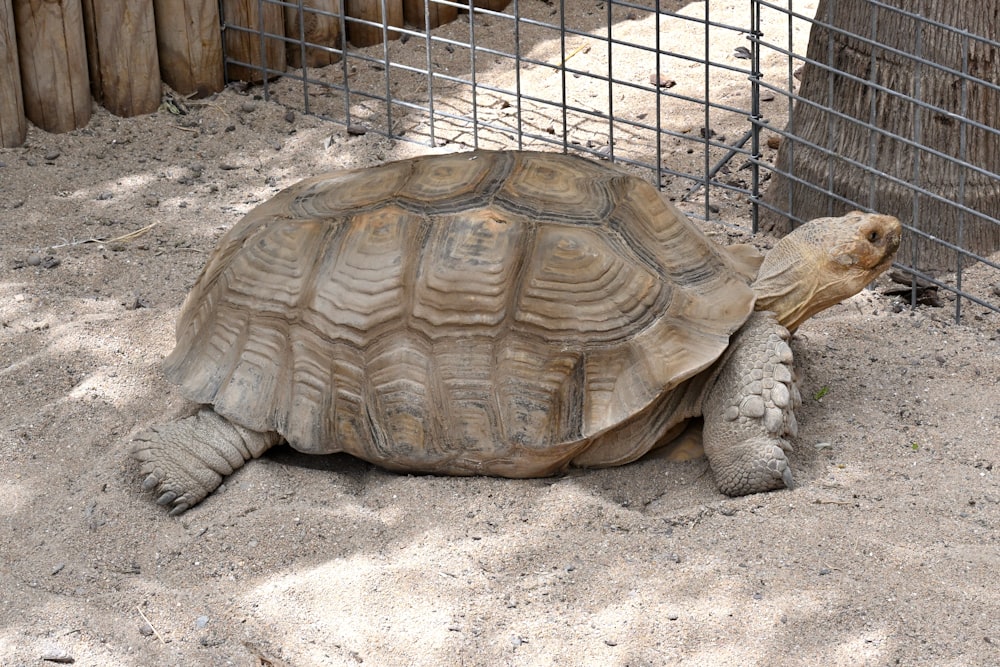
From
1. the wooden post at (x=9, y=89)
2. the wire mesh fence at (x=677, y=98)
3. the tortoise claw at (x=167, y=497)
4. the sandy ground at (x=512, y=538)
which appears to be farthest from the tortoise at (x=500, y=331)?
the wooden post at (x=9, y=89)

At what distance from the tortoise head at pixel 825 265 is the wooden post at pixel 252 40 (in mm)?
3092

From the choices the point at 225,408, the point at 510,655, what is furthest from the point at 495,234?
the point at 510,655

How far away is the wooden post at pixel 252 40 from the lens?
20.1ft

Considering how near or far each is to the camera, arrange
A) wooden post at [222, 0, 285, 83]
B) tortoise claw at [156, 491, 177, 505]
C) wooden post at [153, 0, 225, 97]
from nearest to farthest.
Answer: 1. tortoise claw at [156, 491, 177, 505]
2. wooden post at [153, 0, 225, 97]
3. wooden post at [222, 0, 285, 83]

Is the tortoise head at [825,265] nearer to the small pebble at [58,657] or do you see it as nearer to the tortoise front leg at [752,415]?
the tortoise front leg at [752,415]

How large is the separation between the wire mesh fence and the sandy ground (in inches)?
16.8

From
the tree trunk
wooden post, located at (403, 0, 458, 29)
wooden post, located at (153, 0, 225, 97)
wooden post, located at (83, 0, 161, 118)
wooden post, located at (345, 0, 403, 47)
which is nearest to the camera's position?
the tree trunk

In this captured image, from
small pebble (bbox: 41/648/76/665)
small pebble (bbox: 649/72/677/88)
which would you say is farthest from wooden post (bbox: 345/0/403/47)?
small pebble (bbox: 41/648/76/665)

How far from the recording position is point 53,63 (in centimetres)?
560

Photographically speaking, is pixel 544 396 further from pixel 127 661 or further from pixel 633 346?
pixel 127 661

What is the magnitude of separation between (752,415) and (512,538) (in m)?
0.71

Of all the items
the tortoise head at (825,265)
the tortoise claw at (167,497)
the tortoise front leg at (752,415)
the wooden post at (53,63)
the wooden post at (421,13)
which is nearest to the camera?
the tortoise front leg at (752,415)

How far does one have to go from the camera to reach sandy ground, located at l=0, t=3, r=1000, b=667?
9.78ft

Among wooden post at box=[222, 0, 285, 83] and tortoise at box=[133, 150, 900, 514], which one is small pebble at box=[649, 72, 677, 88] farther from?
tortoise at box=[133, 150, 900, 514]
